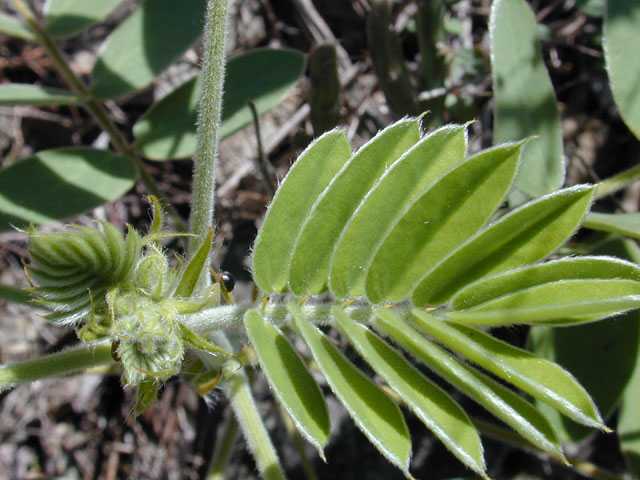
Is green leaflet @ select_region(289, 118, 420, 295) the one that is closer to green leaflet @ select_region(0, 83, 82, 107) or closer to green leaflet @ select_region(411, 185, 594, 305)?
green leaflet @ select_region(411, 185, 594, 305)

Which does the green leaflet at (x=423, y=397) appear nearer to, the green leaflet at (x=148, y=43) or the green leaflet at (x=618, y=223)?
the green leaflet at (x=618, y=223)

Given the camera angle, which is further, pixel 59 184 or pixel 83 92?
pixel 83 92

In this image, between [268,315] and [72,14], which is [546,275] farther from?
[72,14]

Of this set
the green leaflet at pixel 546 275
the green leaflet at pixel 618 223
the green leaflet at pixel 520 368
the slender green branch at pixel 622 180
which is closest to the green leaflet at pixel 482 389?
the green leaflet at pixel 520 368

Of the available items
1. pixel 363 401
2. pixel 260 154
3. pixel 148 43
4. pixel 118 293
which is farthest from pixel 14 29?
pixel 363 401

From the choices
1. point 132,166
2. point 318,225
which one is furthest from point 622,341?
point 132,166

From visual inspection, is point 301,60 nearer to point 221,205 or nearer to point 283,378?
point 221,205

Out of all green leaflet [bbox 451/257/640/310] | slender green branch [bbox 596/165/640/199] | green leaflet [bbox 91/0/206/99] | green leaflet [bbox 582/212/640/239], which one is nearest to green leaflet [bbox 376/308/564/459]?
green leaflet [bbox 451/257/640/310]
